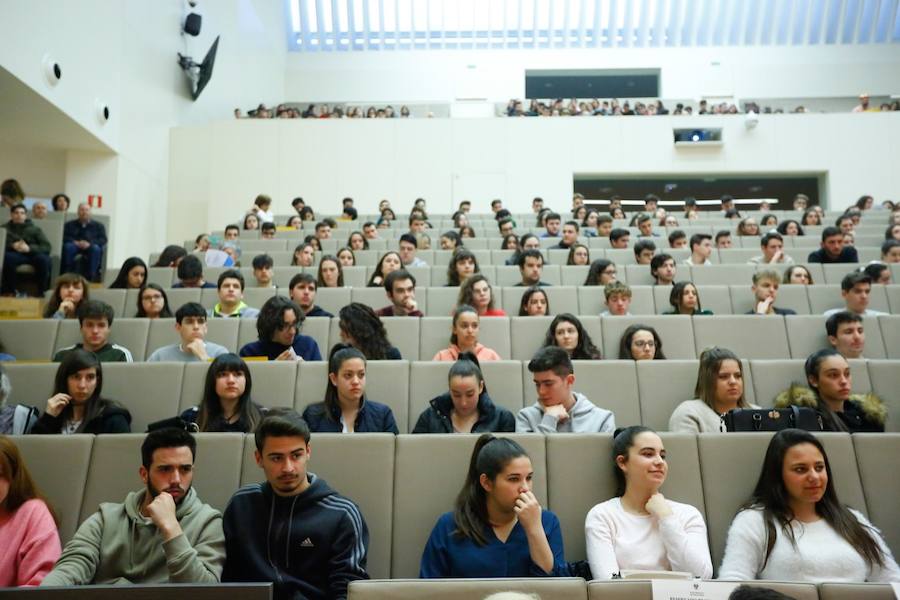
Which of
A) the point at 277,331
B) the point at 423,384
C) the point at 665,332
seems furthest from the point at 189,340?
the point at 665,332

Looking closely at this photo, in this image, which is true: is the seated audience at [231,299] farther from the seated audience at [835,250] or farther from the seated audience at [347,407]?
the seated audience at [835,250]

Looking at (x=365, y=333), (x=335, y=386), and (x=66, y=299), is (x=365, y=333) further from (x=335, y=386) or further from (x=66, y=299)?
(x=66, y=299)

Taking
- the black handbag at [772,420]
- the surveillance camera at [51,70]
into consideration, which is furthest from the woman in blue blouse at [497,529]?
the surveillance camera at [51,70]

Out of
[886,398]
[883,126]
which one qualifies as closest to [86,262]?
[886,398]

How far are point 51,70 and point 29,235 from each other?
2.04 metres

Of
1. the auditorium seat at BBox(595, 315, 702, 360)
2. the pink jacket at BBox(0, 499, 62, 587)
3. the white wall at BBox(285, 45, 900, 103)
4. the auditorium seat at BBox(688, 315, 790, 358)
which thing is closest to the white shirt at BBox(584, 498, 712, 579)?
the pink jacket at BBox(0, 499, 62, 587)

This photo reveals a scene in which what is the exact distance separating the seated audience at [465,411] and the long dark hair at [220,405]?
2.04ft

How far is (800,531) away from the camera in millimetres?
1935

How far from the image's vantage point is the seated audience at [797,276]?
467 cm

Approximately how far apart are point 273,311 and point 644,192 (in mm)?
10676

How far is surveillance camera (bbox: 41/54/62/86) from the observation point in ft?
21.8

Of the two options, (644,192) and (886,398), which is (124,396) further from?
(644,192)

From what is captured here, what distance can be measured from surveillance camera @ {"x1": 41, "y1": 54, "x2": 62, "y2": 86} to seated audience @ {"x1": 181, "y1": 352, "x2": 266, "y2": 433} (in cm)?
550

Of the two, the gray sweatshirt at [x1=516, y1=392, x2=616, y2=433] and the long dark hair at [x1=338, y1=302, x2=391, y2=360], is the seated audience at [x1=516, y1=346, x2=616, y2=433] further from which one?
the long dark hair at [x1=338, y1=302, x2=391, y2=360]
